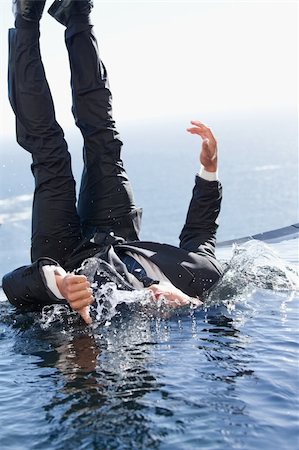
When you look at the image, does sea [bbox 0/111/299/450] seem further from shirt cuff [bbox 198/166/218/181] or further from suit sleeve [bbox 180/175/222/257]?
shirt cuff [bbox 198/166/218/181]

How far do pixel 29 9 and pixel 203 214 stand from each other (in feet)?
4.24

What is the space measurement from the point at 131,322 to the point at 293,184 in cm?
3699

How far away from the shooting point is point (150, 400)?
2010 mm

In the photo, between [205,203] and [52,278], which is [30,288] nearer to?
[52,278]

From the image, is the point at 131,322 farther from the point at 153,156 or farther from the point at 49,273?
the point at 153,156

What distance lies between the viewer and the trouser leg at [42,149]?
336cm

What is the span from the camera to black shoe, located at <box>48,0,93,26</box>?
3525 millimetres

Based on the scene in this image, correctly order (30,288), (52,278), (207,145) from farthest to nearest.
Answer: (207,145) → (30,288) → (52,278)

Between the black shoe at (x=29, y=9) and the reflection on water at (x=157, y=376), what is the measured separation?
132cm

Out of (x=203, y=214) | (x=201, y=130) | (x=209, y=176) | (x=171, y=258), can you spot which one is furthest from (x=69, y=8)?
(x=171, y=258)

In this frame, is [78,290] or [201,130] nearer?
[78,290]

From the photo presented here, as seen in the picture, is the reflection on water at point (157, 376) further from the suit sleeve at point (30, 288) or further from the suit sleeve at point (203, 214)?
the suit sleeve at point (203, 214)

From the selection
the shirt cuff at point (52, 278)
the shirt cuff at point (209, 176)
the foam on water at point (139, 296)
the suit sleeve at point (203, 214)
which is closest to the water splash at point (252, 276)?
the foam on water at point (139, 296)

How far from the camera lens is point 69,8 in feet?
11.6
